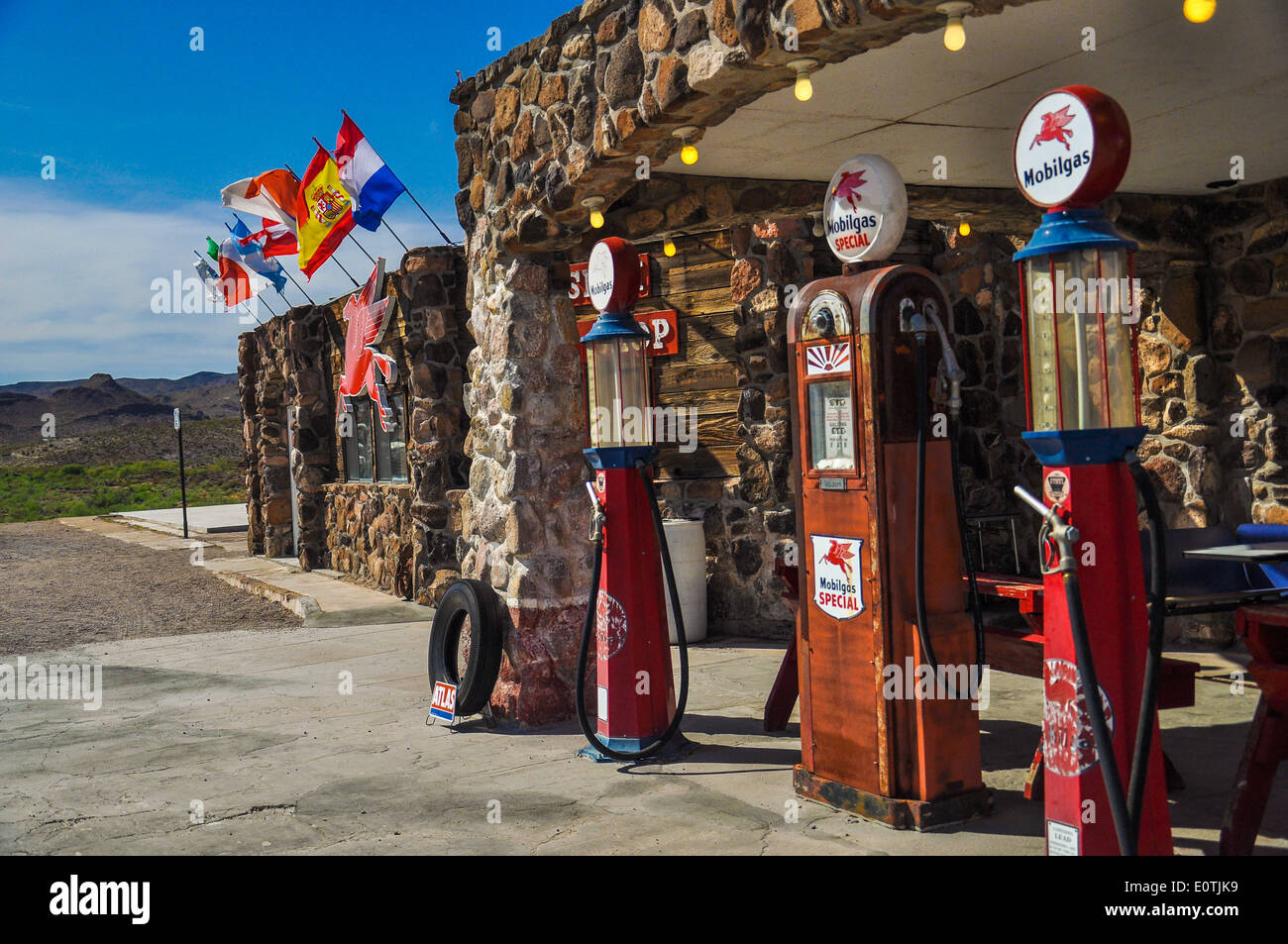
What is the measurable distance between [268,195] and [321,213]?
1772 millimetres

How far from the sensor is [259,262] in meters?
17.0

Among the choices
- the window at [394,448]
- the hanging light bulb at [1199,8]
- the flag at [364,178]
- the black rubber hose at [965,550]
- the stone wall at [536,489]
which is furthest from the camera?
the window at [394,448]

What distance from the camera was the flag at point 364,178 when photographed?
12.1 m

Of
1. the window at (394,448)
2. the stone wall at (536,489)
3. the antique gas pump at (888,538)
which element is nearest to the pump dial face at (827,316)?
the antique gas pump at (888,538)

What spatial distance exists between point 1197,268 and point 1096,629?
5.20m

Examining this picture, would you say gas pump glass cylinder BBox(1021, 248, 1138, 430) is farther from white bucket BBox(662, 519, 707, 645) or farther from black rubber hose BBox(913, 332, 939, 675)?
white bucket BBox(662, 519, 707, 645)

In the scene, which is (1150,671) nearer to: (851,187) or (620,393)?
(851,187)

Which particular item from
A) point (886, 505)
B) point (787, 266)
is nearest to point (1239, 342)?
point (787, 266)

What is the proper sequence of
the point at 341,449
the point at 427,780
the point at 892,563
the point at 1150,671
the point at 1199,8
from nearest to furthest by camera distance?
the point at 1150,671 < the point at 1199,8 < the point at 892,563 < the point at 427,780 < the point at 341,449

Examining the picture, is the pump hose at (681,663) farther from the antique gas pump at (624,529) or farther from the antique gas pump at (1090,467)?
the antique gas pump at (1090,467)

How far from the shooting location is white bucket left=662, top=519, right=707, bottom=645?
28.9 ft

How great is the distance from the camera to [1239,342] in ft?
24.9

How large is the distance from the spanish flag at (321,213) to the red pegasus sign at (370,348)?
0.63 m

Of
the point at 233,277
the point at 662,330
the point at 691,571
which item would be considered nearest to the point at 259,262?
the point at 233,277
